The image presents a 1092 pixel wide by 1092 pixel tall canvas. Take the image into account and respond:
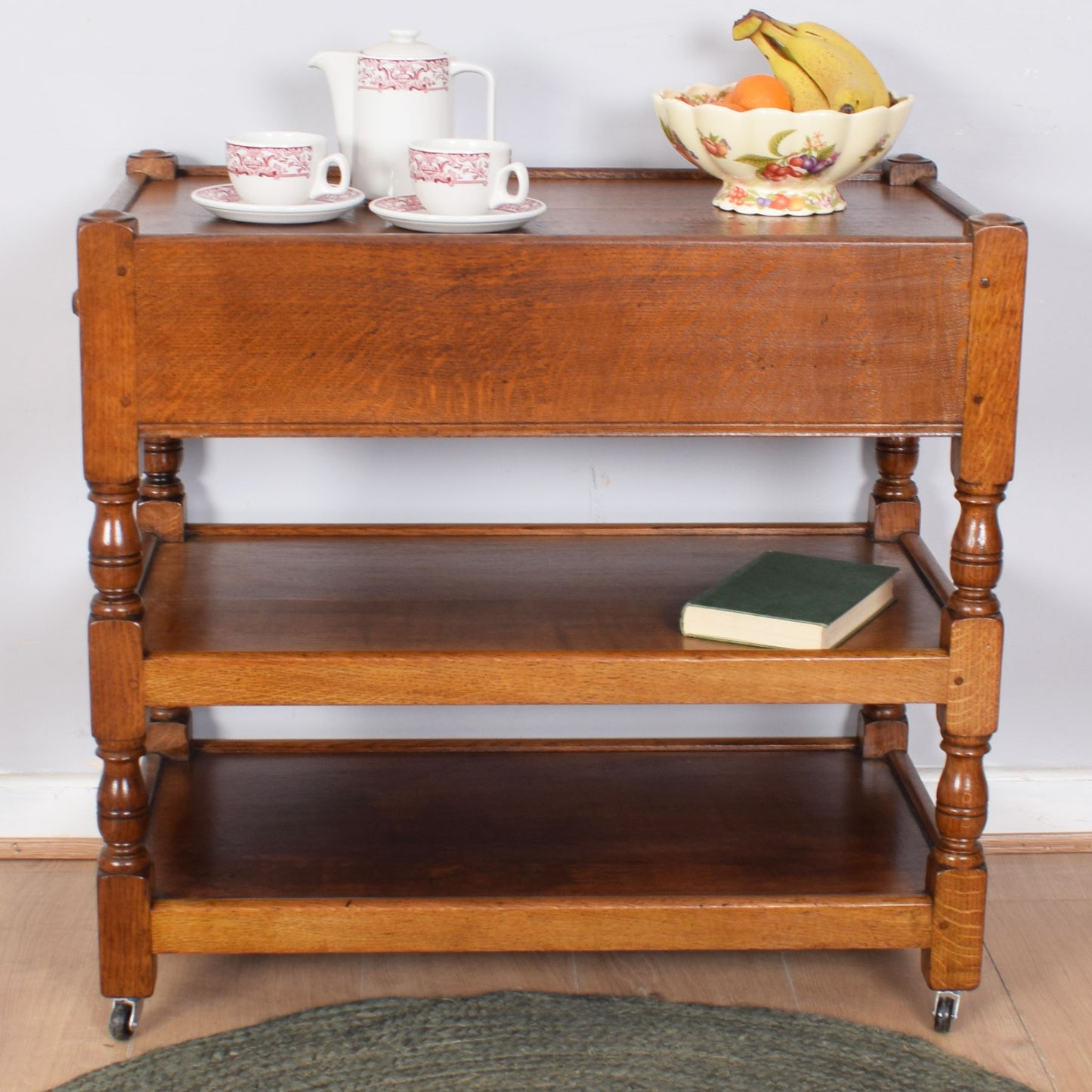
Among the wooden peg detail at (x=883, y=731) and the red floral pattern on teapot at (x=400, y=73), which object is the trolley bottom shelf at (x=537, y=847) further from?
the red floral pattern on teapot at (x=400, y=73)

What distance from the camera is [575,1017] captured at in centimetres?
174

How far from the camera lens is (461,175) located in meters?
1.47

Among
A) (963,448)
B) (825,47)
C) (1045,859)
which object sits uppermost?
(825,47)

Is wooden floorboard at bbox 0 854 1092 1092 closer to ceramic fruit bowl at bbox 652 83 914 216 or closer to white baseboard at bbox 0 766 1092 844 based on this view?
white baseboard at bbox 0 766 1092 844

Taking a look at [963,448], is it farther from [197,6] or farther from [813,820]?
[197,6]

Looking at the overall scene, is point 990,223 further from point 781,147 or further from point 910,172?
point 910,172

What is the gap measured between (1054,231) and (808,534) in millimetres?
486

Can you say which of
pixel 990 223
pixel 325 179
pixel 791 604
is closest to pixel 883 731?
pixel 791 604

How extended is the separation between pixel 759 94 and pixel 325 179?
45 centimetres

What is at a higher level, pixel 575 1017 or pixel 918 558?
pixel 918 558

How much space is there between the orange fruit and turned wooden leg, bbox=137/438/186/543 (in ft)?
2.65

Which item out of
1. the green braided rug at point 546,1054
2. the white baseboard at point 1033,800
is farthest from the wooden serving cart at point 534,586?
the white baseboard at point 1033,800

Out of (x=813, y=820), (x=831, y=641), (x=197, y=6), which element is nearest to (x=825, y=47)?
(x=831, y=641)

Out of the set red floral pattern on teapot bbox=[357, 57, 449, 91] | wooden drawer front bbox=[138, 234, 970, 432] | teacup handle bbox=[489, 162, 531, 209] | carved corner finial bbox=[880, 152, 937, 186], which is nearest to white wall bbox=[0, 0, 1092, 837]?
carved corner finial bbox=[880, 152, 937, 186]
